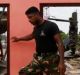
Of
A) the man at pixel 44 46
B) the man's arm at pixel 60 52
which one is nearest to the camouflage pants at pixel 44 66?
the man at pixel 44 46

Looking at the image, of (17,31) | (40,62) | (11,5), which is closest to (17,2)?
(11,5)

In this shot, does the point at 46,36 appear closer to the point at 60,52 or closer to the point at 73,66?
the point at 60,52

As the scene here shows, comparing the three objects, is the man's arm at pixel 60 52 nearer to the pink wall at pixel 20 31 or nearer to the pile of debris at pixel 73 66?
the pink wall at pixel 20 31

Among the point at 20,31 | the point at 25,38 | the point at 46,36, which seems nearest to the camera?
the point at 46,36

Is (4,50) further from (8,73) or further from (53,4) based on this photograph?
(53,4)

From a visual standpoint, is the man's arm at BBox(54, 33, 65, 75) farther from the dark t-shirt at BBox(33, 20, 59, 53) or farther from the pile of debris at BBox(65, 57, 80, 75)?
the pile of debris at BBox(65, 57, 80, 75)

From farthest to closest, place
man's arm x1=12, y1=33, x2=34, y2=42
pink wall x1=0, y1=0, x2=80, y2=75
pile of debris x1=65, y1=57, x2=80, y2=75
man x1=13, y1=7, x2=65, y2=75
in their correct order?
pile of debris x1=65, y1=57, x2=80, y2=75 → pink wall x1=0, y1=0, x2=80, y2=75 → man's arm x1=12, y1=33, x2=34, y2=42 → man x1=13, y1=7, x2=65, y2=75

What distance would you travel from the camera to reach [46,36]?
464 centimetres

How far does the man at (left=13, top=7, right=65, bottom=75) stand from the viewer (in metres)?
4.60

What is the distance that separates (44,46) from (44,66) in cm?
27

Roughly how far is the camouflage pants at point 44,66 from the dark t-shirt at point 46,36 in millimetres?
96

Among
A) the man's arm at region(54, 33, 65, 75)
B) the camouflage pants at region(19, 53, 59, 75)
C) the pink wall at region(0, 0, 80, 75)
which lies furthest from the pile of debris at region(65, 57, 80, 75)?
the man's arm at region(54, 33, 65, 75)

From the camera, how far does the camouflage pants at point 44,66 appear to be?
468 cm

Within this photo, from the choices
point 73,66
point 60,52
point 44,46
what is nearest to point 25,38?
point 44,46
